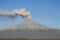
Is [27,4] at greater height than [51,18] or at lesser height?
greater

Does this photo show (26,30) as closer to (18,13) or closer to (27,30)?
(27,30)

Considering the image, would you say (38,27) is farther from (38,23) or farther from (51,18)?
(51,18)

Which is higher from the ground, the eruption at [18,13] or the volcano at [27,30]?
the eruption at [18,13]

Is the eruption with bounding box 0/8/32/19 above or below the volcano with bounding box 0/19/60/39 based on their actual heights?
above

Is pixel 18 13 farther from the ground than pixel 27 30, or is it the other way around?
pixel 18 13

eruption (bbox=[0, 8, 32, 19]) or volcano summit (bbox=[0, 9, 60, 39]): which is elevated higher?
eruption (bbox=[0, 8, 32, 19])

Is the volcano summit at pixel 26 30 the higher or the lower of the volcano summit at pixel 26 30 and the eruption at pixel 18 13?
the lower

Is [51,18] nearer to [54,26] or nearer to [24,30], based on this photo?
[54,26]

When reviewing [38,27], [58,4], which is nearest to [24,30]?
[38,27]

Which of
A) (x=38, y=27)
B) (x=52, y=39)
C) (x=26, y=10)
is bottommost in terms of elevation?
(x=52, y=39)

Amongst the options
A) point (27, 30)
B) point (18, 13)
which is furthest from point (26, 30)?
point (18, 13)
